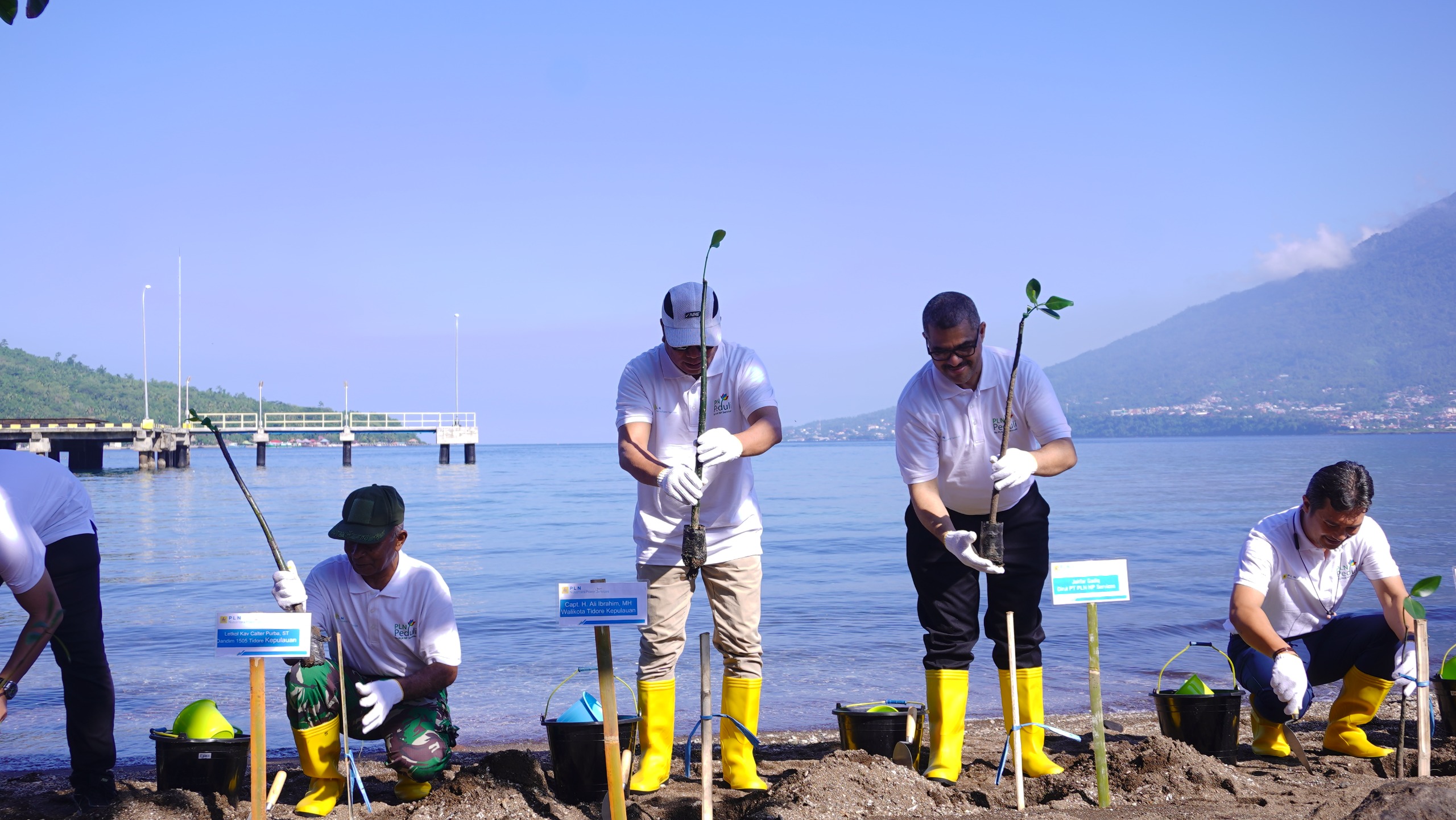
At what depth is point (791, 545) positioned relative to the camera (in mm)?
16312

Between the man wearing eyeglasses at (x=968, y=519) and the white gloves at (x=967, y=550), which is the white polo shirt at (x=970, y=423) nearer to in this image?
the man wearing eyeglasses at (x=968, y=519)

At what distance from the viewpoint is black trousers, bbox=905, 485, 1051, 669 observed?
4.02 meters

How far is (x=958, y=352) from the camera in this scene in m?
3.81

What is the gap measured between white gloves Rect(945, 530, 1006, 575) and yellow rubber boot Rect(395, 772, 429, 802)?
2127mm

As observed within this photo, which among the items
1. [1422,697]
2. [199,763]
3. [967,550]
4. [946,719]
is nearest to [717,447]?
[967,550]

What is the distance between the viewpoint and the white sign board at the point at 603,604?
10.5 feet

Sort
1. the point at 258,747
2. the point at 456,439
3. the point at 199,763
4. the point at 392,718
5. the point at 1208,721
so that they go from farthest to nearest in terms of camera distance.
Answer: the point at 456,439
the point at 1208,721
the point at 392,718
the point at 199,763
the point at 258,747

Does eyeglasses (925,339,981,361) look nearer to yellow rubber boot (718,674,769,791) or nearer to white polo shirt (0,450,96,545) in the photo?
yellow rubber boot (718,674,769,791)

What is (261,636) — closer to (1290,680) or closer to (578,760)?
(578,760)

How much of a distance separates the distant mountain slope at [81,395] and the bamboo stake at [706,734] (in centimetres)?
9160

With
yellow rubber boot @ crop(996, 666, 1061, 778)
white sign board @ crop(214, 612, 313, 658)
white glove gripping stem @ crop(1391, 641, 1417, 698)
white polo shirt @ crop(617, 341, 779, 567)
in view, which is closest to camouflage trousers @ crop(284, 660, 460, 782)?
white sign board @ crop(214, 612, 313, 658)

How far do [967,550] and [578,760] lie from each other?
1.60 metres

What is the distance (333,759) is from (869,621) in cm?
632

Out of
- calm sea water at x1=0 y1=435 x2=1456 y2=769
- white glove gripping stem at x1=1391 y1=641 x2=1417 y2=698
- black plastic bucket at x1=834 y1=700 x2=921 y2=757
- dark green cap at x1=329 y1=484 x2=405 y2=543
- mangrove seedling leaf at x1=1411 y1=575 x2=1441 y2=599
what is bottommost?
calm sea water at x1=0 y1=435 x2=1456 y2=769
